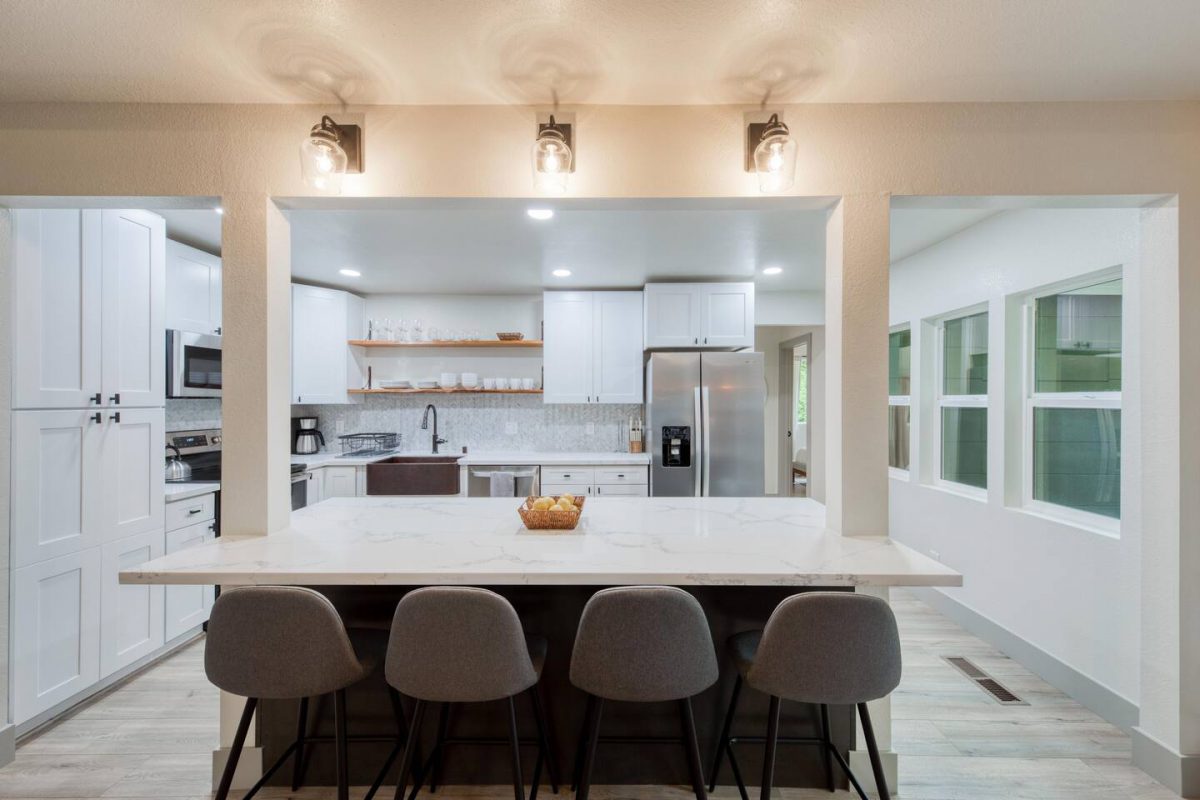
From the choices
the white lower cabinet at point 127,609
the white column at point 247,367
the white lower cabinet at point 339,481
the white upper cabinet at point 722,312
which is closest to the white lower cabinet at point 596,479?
the white upper cabinet at point 722,312

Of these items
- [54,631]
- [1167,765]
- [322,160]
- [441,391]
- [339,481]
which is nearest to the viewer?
[322,160]

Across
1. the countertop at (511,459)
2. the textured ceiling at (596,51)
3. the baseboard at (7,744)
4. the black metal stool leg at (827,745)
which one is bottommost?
the baseboard at (7,744)

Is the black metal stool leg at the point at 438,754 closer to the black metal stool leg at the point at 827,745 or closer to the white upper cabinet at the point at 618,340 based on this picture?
the black metal stool leg at the point at 827,745

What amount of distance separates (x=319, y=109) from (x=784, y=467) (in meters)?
6.04

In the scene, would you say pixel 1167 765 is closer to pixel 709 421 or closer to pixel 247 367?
pixel 709 421

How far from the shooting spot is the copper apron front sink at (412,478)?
4.16 metres

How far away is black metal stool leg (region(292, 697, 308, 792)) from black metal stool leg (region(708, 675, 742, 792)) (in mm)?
1359

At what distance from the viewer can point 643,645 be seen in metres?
1.36

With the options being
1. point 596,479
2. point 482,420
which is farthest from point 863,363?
point 482,420

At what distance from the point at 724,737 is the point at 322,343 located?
4128 millimetres

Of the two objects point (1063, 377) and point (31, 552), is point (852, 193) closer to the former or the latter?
point (1063, 377)

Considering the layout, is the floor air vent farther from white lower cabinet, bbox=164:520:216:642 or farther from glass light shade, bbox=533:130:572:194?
white lower cabinet, bbox=164:520:216:642

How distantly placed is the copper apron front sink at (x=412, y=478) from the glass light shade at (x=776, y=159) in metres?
3.27

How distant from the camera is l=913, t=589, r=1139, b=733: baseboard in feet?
7.25
